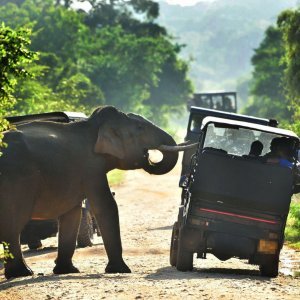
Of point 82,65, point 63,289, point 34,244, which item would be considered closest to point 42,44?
point 82,65

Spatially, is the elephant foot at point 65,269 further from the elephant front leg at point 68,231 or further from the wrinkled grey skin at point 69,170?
the elephant front leg at point 68,231

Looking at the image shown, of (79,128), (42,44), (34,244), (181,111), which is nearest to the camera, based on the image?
(79,128)

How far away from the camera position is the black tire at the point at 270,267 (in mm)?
16047

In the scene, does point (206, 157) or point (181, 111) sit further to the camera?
point (181, 111)

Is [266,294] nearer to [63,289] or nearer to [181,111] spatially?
[63,289]

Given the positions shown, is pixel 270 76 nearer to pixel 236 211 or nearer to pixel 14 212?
pixel 236 211

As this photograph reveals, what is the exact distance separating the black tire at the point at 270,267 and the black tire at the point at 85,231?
5849 mm

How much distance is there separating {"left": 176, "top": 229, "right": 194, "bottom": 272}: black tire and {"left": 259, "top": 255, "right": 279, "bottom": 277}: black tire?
1088 millimetres

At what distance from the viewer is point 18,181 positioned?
16234 mm

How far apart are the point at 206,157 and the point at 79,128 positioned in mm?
2484

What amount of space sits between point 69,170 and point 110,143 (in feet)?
3.26

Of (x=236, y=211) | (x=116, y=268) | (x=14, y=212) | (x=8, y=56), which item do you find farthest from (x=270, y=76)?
(x=8, y=56)

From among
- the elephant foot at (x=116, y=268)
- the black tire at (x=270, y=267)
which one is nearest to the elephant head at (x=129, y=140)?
the elephant foot at (x=116, y=268)

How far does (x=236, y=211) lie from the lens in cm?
1595
